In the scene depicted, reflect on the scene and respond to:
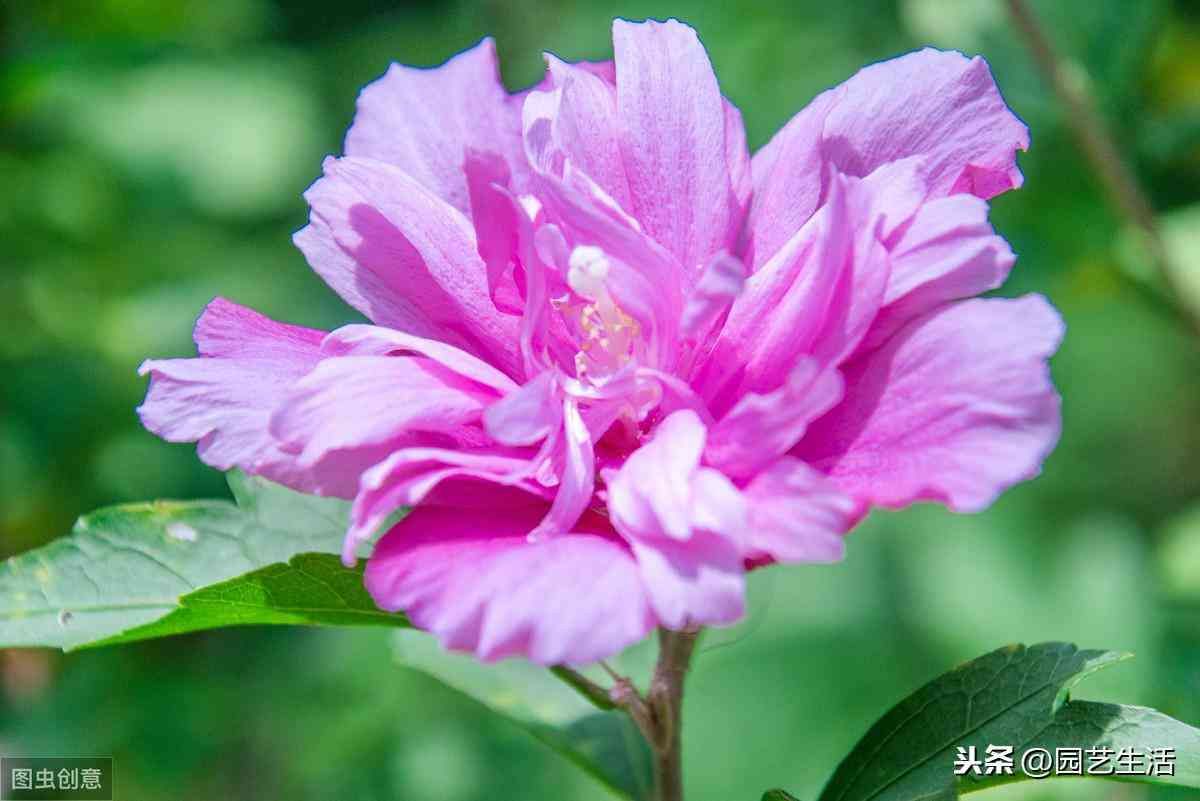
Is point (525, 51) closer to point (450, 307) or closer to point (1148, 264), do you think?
point (1148, 264)

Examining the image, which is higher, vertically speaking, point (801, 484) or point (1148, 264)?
point (1148, 264)

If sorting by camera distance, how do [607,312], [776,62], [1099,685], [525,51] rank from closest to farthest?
[607,312] < [1099,685] < [776,62] < [525,51]

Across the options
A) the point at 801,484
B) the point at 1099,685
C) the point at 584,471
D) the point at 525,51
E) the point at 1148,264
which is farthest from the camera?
the point at 525,51

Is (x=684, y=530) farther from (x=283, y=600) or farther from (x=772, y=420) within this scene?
(x=283, y=600)

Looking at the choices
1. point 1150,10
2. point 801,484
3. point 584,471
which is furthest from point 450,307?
point 1150,10

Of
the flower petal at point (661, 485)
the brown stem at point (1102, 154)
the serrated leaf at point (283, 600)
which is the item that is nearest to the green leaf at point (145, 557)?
the serrated leaf at point (283, 600)

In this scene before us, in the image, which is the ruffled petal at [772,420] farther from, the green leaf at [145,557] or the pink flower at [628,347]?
the green leaf at [145,557]

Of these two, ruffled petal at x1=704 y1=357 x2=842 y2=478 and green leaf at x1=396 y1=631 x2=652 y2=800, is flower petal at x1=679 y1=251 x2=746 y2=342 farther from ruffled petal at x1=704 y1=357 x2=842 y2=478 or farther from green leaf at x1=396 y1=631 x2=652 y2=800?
green leaf at x1=396 y1=631 x2=652 y2=800

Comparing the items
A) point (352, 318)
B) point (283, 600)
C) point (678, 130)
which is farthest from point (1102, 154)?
point (352, 318)
